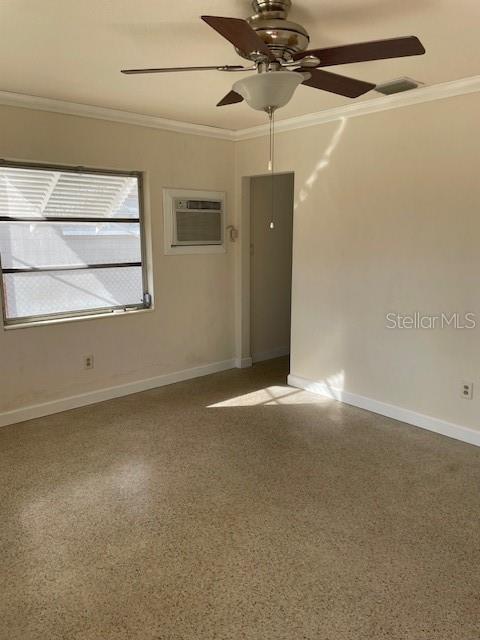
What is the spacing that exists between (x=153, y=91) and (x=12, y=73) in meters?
0.88

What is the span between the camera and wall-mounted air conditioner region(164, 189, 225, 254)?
445 centimetres

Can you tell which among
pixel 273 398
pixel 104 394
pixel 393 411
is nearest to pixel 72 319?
pixel 104 394

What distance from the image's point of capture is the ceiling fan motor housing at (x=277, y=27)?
1997mm

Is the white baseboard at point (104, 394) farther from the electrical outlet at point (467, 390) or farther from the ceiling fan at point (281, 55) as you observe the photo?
the ceiling fan at point (281, 55)

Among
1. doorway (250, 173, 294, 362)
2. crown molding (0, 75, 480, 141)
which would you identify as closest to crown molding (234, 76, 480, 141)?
crown molding (0, 75, 480, 141)

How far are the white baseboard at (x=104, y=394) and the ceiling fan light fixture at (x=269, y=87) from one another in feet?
9.61

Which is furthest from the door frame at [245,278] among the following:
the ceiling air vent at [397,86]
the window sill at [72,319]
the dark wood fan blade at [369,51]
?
the dark wood fan blade at [369,51]

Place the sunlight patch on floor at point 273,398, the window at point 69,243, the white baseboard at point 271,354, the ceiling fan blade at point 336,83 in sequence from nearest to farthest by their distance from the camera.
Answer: the ceiling fan blade at point 336,83 → the window at point 69,243 → the sunlight patch on floor at point 273,398 → the white baseboard at point 271,354

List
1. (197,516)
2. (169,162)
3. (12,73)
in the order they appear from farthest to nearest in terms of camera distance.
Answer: (169,162) → (12,73) → (197,516)

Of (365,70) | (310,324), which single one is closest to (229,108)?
(365,70)

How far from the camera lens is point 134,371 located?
443 cm

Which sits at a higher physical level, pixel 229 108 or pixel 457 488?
pixel 229 108

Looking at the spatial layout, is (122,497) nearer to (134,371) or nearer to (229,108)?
(134,371)

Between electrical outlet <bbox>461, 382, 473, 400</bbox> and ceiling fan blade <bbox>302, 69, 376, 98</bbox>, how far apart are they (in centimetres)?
209
